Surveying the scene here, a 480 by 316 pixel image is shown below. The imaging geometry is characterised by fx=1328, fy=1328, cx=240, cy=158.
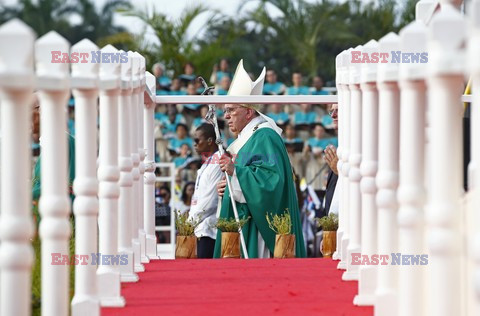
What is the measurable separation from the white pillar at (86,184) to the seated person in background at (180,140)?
1387 centimetres

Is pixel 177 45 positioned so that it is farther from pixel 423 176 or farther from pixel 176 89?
pixel 423 176

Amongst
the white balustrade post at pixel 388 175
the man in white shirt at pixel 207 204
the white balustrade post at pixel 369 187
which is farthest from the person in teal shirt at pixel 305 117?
the white balustrade post at pixel 388 175

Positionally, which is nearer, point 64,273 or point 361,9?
point 64,273

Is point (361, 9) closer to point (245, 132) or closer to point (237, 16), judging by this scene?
point (237, 16)

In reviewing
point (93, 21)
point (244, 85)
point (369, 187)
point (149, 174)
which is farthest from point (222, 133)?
point (93, 21)

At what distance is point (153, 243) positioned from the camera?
9.25 meters

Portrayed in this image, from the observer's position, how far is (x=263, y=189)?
12.2 meters

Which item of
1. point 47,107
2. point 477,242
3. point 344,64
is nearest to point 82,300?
point 47,107

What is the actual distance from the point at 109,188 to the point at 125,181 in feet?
2.72

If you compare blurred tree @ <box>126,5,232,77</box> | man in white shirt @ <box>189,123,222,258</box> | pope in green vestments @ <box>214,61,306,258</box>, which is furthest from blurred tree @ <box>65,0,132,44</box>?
pope in green vestments @ <box>214,61,306,258</box>

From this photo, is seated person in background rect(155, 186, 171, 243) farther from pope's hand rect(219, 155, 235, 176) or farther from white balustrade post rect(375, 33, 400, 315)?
white balustrade post rect(375, 33, 400, 315)

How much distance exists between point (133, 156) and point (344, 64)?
55.0 inches

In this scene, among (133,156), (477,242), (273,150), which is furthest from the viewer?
(273,150)

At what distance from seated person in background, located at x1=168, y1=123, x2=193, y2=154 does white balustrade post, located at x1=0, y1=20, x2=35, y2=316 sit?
48.9ft
